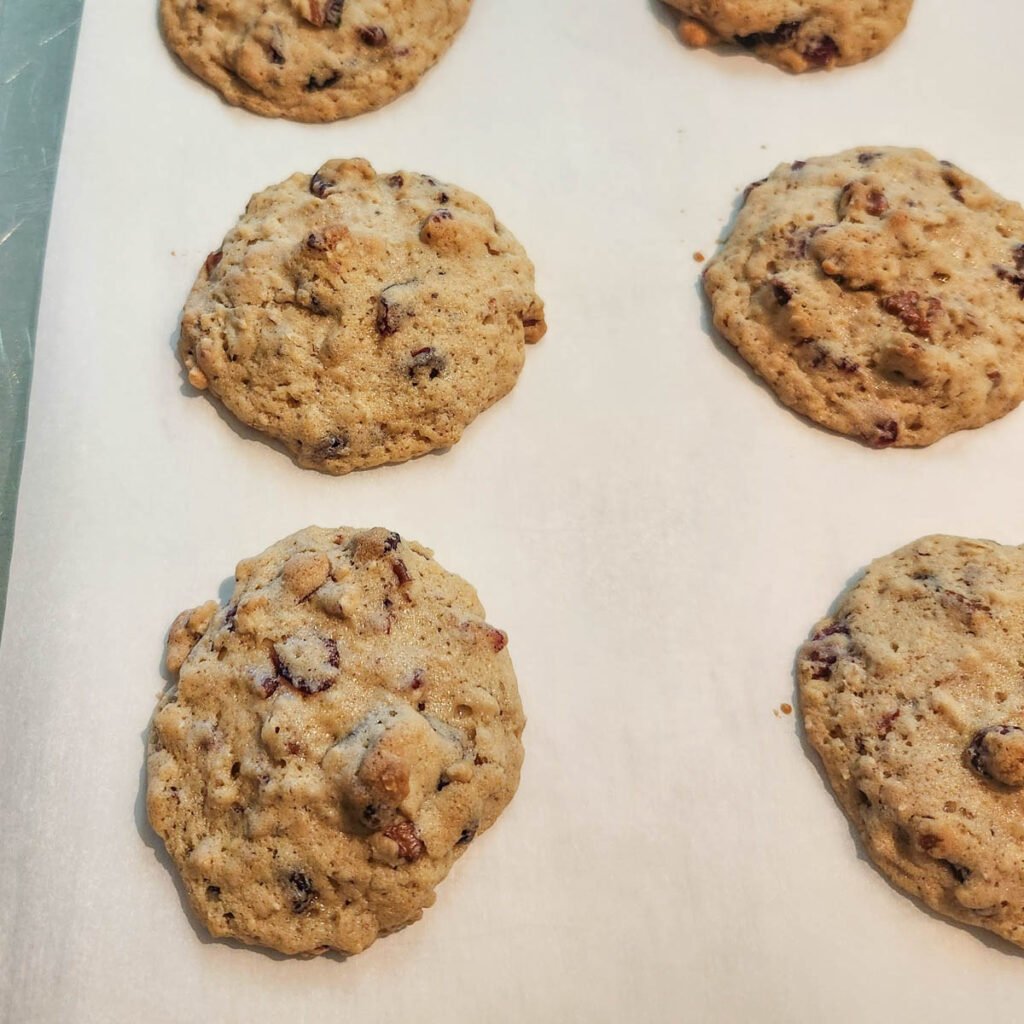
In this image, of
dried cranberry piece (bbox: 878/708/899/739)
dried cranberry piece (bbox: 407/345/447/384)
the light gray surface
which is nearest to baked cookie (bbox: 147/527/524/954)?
dried cranberry piece (bbox: 407/345/447/384)

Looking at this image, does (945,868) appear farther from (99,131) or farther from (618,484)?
(99,131)

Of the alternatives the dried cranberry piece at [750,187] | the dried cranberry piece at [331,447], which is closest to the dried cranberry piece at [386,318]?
the dried cranberry piece at [331,447]

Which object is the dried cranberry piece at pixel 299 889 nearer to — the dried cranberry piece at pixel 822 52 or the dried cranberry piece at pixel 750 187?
the dried cranberry piece at pixel 750 187

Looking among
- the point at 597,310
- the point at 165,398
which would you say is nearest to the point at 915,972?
the point at 597,310

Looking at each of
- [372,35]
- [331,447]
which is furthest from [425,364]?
[372,35]

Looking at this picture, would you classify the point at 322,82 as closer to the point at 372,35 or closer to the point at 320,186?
the point at 372,35
